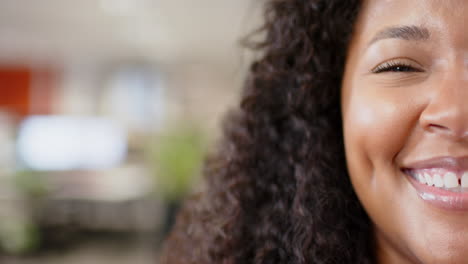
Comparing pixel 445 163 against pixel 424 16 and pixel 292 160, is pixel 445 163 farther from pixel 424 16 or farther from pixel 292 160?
pixel 292 160

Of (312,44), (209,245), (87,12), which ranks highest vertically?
(87,12)

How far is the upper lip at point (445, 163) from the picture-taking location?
75 centimetres

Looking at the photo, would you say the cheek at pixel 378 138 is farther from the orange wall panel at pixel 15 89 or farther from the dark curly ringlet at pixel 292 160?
the orange wall panel at pixel 15 89

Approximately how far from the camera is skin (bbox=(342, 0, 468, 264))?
0.74 m

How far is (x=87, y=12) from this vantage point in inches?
256

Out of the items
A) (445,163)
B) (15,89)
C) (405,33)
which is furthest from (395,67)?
(15,89)

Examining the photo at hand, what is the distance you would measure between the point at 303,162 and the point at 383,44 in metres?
0.35

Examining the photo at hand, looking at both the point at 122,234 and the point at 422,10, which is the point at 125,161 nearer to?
the point at 122,234

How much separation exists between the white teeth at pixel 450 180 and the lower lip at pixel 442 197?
0.05 ft

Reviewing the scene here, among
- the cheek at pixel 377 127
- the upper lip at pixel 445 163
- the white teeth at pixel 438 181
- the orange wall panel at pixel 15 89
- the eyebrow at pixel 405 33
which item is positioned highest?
the orange wall panel at pixel 15 89

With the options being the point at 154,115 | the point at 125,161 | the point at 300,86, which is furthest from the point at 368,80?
the point at 154,115

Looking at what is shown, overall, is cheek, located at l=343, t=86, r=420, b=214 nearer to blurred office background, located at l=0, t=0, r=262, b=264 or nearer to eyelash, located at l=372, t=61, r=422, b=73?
eyelash, located at l=372, t=61, r=422, b=73

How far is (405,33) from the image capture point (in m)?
0.82

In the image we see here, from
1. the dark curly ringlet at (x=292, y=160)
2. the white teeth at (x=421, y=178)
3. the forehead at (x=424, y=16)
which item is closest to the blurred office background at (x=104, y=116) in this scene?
the dark curly ringlet at (x=292, y=160)
